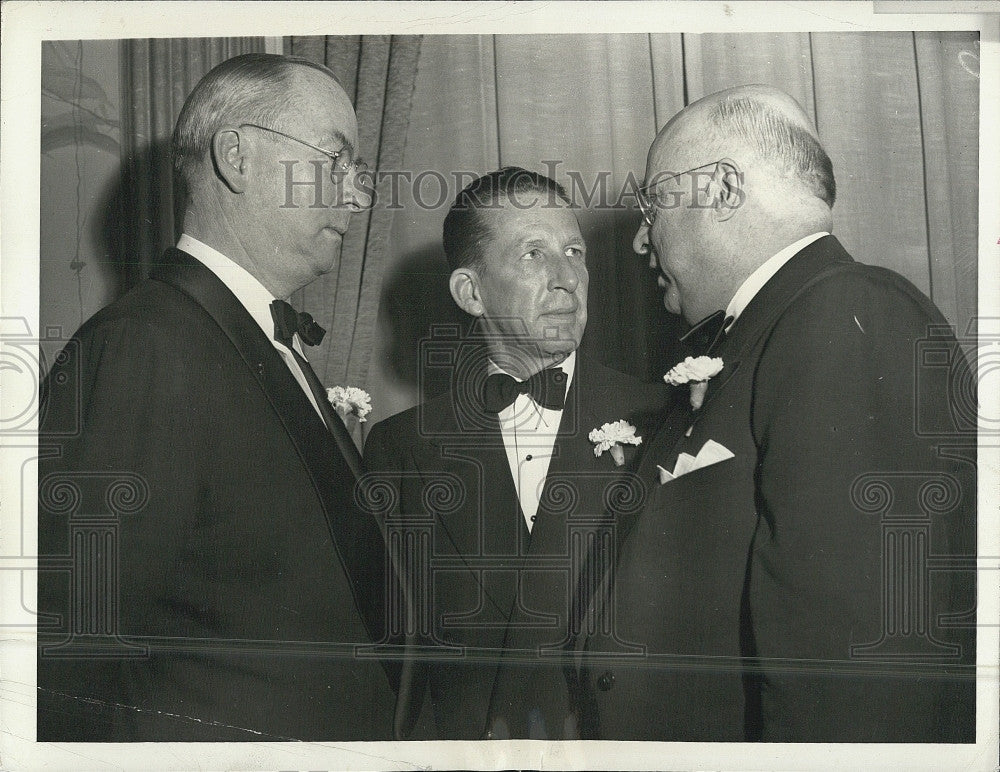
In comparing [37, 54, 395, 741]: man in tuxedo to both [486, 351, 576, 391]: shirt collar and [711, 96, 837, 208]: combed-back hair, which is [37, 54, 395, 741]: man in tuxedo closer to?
[486, 351, 576, 391]: shirt collar

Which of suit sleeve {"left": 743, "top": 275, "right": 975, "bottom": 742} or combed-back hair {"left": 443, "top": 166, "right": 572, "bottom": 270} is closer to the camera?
suit sleeve {"left": 743, "top": 275, "right": 975, "bottom": 742}

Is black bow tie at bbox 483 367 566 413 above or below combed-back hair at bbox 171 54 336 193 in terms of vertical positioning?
below

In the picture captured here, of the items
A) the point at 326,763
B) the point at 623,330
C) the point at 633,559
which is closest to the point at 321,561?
the point at 326,763

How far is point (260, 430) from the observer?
3264mm

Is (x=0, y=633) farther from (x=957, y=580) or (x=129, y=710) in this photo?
(x=957, y=580)

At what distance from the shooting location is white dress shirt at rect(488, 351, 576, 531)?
328cm

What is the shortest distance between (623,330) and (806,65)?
1066mm

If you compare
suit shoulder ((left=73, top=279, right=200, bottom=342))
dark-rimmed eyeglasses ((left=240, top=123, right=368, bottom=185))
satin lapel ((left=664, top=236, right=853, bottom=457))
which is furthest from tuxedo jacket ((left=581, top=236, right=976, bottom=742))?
→ suit shoulder ((left=73, top=279, right=200, bottom=342))

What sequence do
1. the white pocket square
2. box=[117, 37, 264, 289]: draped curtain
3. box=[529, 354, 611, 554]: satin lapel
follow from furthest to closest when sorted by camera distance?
box=[117, 37, 264, 289]: draped curtain, box=[529, 354, 611, 554]: satin lapel, the white pocket square

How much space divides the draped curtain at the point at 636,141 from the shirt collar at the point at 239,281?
1.24 feet

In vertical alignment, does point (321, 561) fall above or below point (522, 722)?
→ above

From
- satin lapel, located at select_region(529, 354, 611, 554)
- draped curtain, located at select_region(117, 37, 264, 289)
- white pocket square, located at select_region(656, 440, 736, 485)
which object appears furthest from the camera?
draped curtain, located at select_region(117, 37, 264, 289)

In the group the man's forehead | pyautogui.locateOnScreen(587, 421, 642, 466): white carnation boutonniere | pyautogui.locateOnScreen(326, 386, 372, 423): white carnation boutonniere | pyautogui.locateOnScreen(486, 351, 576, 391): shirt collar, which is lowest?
pyautogui.locateOnScreen(587, 421, 642, 466): white carnation boutonniere

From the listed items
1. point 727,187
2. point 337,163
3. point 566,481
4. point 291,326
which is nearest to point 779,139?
point 727,187
